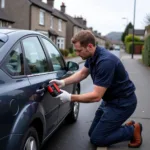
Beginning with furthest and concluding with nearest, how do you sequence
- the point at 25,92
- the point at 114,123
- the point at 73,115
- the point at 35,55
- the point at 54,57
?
the point at 73,115 → the point at 54,57 → the point at 114,123 → the point at 35,55 → the point at 25,92

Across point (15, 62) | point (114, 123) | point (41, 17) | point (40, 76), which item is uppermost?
point (41, 17)

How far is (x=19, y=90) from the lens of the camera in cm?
276

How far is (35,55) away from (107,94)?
3.98ft

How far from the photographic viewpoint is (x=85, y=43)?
12.2 feet

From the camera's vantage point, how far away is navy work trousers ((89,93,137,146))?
4.13 meters

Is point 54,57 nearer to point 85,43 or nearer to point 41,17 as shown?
point 85,43

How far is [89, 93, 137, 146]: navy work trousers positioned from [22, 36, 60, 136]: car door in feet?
2.21

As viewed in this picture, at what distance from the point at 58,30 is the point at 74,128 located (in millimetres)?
40877

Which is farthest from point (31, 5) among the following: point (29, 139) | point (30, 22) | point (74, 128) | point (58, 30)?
point (29, 139)

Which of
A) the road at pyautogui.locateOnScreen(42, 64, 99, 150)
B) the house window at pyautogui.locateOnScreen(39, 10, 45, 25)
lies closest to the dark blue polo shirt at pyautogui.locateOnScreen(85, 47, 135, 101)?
the road at pyautogui.locateOnScreen(42, 64, 99, 150)

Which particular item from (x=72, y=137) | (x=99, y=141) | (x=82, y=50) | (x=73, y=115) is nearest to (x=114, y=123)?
(x=99, y=141)

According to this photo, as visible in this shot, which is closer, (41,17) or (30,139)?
(30,139)

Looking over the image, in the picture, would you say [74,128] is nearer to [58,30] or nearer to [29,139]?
[29,139]

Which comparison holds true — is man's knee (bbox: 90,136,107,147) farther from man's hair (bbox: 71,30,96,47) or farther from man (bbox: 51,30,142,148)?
man's hair (bbox: 71,30,96,47)
